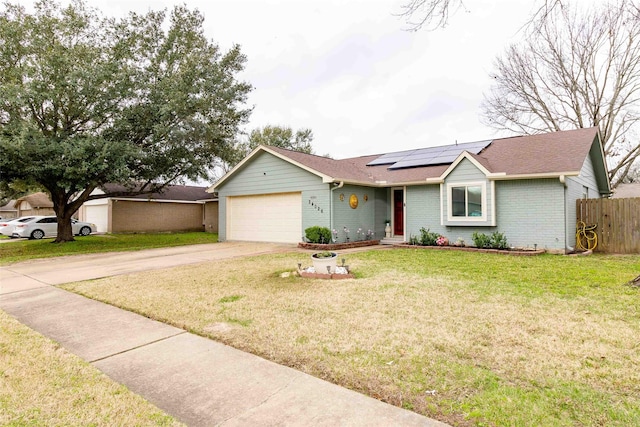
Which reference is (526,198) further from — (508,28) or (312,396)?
(312,396)

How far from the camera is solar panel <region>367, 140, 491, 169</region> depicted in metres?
14.5

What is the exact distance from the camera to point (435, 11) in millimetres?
5945

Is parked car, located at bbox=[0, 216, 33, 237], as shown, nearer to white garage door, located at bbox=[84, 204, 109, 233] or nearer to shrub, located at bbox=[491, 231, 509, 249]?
white garage door, located at bbox=[84, 204, 109, 233]

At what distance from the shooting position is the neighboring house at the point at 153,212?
23.2m

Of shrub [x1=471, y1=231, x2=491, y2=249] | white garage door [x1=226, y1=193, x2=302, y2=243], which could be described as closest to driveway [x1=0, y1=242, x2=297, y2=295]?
white garage door [x1=226, y1=193, x2=302, y2=243]

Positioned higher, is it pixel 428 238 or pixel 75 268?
pixel 428 238

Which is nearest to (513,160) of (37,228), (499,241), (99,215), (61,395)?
(499,241)

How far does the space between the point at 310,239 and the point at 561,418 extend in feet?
35.7

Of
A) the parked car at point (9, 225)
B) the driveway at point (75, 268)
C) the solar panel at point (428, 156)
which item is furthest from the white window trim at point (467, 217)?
the parked car at point (9, 225)

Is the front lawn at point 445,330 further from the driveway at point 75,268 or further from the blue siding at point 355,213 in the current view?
the blue siding at point 355,213

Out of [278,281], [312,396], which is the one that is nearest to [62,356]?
[312,396]

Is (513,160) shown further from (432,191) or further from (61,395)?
(61,395)

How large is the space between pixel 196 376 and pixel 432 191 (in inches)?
474

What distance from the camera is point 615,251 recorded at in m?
11.3
